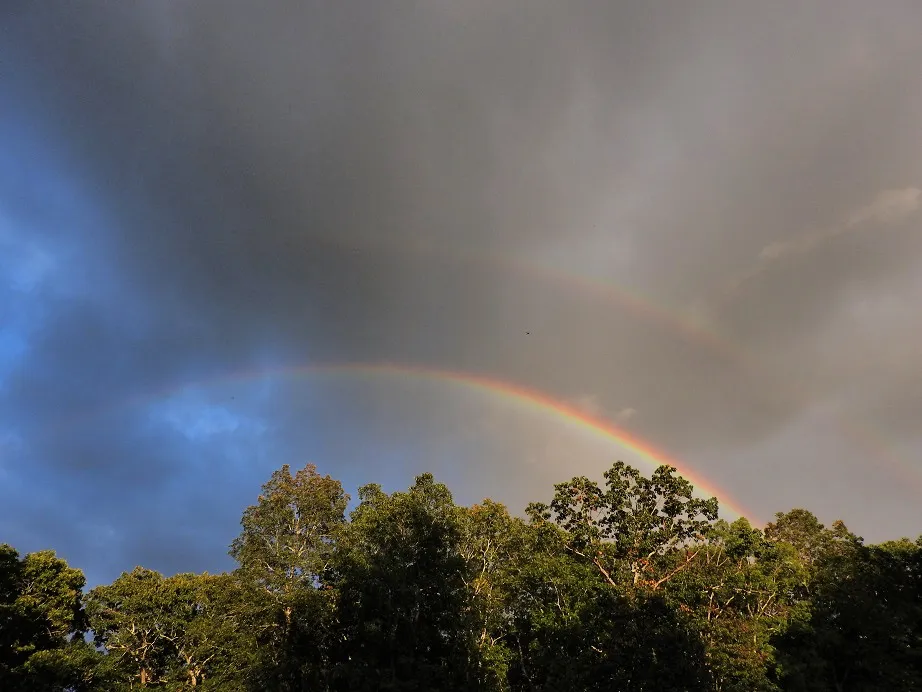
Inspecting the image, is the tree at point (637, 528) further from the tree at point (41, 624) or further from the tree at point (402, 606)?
the tree at point (41, 624)

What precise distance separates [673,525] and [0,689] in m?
42.0

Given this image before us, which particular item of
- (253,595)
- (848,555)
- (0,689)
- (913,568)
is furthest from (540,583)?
(0,689)

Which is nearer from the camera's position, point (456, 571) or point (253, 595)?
point (456, 571)

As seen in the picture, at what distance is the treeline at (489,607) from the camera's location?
2572 centimetres

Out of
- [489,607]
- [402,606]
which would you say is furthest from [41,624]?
[489,607]

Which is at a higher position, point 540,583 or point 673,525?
point 673,525

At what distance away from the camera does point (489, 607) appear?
30859 mm

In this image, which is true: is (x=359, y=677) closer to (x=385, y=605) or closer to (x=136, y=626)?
(x=385, y=605)

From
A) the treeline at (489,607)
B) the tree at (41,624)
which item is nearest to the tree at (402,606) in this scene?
the treeline at (489,607)

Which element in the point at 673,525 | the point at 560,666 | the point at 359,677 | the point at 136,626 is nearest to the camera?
the point at 359,677

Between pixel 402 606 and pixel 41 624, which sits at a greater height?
pixel 41 624

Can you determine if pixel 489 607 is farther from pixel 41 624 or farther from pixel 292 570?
pixel 41 624

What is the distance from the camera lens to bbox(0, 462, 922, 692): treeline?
2572 cm

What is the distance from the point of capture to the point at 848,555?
33.6 metres
